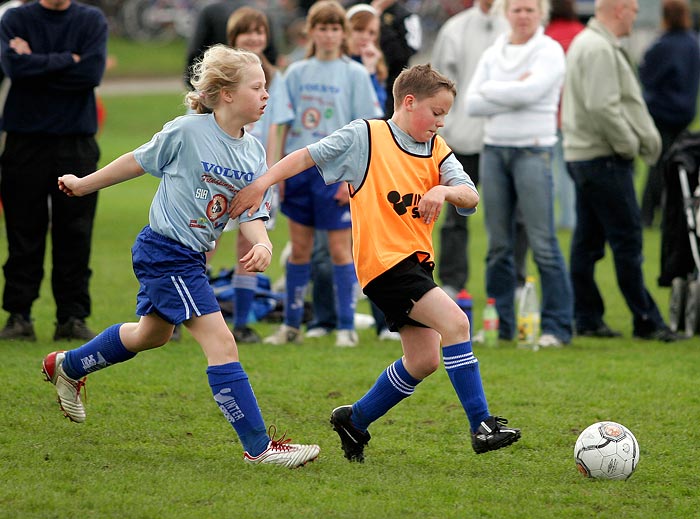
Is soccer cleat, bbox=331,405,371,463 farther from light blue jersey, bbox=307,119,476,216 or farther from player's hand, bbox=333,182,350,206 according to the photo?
player's hand, bbox=333,182,350,206

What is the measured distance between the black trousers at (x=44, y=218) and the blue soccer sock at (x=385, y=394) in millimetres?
3241

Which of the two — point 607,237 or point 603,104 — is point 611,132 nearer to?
point 603,104

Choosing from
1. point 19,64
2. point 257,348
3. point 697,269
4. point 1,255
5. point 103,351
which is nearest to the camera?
point 103,351

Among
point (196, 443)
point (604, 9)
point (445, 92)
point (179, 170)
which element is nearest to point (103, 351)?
point (196, 443)

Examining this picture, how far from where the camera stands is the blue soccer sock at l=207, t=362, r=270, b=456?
5250mm

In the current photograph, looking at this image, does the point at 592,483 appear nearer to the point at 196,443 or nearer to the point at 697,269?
the point at 196,443

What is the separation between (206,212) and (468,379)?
1.39 meters

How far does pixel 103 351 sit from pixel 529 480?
2.09 meters

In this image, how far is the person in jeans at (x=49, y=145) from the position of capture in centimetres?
789

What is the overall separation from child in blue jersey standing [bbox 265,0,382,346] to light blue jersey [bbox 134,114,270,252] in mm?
2867

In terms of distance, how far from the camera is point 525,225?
8.53 m

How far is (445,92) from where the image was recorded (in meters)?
5.36

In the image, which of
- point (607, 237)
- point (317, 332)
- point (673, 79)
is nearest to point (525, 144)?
point (607, 237)

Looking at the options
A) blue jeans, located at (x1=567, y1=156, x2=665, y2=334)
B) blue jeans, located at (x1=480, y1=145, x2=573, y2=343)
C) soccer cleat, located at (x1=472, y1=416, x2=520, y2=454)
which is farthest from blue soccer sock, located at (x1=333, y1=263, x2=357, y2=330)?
soccer cleat, located at (x1=472, y1=416, x2=520, y2=454)
